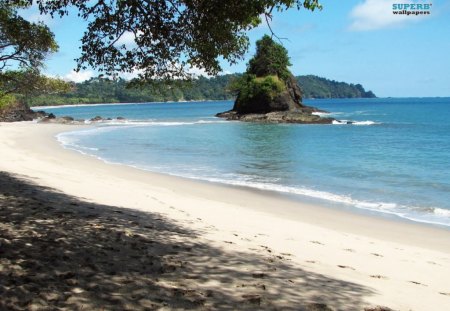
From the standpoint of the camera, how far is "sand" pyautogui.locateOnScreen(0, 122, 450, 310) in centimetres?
512

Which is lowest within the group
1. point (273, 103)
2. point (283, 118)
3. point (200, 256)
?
point (283, 118)

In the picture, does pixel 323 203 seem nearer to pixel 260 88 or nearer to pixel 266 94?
pixel 266 94

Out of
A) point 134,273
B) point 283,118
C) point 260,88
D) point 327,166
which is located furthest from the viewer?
point 260,88

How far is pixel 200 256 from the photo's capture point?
6.97m

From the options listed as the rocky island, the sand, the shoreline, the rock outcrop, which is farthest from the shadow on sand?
the rocky island

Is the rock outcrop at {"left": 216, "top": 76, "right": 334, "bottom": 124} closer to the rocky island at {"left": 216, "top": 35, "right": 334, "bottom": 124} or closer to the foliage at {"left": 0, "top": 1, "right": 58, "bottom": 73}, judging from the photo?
the rocky island at {"left": 216, "top": 35, "right": 334, "bottom": 124}

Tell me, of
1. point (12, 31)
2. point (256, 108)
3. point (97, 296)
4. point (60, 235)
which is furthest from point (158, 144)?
point (256, 108)

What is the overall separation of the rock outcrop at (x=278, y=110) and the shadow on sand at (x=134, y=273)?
207 ft

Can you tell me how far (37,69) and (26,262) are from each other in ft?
37.7

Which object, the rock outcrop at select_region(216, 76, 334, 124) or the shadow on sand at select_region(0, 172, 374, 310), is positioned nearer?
the shadow on sand at select_region(0, 172, 374, 310)

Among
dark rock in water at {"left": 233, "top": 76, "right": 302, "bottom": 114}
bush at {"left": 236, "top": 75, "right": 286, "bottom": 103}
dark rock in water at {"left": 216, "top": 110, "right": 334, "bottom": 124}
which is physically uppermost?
bush at {"left": 236, "top": 75, "right": 286, "bottom": 103}

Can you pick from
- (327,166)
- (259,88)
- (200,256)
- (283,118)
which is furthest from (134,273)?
(259,88)

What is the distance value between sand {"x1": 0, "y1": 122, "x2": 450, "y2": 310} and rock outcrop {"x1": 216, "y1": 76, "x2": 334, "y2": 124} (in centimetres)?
5794

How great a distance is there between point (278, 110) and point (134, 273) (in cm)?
7674
